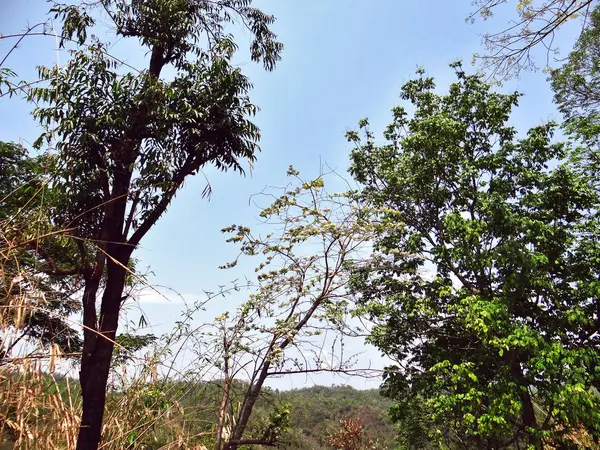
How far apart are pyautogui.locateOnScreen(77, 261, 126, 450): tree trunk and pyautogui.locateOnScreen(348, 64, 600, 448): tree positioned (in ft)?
10.6

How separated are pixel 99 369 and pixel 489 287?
6974mm

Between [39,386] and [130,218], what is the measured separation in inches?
96.4

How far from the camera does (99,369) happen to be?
10.8 feet

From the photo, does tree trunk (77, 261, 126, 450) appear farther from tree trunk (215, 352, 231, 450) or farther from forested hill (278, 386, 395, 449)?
forested hill (278, 386, 395, 449)

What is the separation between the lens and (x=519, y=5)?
2.57m

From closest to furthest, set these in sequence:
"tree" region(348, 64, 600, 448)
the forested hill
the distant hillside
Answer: the distant hillside → "tree" region(348, 64, 600, 448) → the forested hill

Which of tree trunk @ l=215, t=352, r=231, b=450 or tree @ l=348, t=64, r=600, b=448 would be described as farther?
tree @ l=348, t=64, r=600, b=448

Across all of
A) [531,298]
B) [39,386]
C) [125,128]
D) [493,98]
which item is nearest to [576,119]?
[493,98]

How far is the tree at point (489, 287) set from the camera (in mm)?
5977

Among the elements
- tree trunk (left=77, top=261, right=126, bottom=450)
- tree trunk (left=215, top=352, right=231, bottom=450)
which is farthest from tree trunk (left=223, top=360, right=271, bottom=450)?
tree trunk (left=77, top=261, right=126, bottom=450)

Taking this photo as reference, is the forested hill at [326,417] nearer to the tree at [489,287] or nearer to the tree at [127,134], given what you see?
the tree at [489,287]

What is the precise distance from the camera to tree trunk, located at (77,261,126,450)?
3059 millimetres

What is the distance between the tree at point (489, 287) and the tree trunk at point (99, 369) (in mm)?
3219

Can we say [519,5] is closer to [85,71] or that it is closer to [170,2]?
[170,2]
